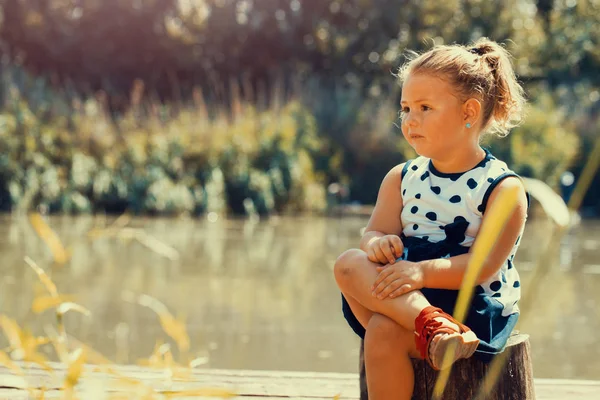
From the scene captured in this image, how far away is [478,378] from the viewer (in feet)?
6.56

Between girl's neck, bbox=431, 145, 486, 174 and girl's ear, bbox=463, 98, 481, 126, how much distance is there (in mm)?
74

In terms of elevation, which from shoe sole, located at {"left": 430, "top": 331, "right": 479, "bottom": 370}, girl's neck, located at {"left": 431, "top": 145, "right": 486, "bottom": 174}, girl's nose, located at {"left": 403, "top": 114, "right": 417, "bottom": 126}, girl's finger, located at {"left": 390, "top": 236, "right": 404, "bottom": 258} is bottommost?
shoe sole, located at {"left": 430, "top": 331, "right": 479, "bottom": 370}

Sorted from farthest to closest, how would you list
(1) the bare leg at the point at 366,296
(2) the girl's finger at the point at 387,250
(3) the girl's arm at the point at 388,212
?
(3) the girl's arm at the point at 388,212 < (2) the girl's finger at the point at 387,250 < (1) the bare leg at the point at 366,296

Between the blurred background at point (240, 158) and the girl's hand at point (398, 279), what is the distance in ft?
2.22

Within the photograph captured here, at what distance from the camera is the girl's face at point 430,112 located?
206 centimetres

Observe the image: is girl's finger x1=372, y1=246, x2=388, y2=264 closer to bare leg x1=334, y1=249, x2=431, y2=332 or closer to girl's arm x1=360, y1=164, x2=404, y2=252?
bare leg x1=334, y1=249, x2=431, y2=332

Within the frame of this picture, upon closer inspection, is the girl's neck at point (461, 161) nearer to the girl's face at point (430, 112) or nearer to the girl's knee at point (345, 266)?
the girl's face at point (430, 112)

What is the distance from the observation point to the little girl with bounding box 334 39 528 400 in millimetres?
1899

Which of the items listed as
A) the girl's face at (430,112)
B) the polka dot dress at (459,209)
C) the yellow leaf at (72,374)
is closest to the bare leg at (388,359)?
the polka dot dress at (459,209)

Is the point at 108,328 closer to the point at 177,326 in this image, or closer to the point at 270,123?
the point at 177,326

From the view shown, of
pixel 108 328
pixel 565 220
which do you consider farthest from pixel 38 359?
pixel 108 328

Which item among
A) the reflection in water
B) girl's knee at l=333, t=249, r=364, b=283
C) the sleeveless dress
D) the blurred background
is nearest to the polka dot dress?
the sleeveless dress

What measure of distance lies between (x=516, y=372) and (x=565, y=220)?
139cm

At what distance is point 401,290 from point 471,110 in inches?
18.3
